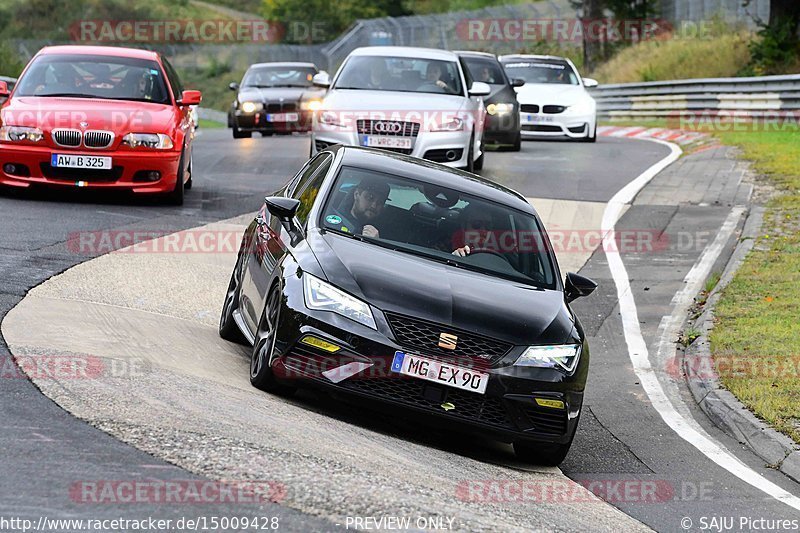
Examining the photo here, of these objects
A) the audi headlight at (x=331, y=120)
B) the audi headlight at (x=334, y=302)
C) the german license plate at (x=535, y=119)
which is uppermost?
the audi headlight at (x=334, y=302)

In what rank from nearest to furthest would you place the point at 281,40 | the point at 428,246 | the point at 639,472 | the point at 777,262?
the point at 639,472 < the point at 428,246 < the point at 777,262 < the point at 281,40

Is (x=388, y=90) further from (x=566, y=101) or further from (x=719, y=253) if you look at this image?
(x=566, y=101)

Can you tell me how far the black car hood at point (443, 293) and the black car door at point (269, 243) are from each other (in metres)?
0.40

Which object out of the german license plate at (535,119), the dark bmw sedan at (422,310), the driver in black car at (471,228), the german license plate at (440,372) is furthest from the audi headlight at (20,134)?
the german license plate at (535,119)

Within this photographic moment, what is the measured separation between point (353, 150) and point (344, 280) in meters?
2.06

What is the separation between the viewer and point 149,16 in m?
90.8

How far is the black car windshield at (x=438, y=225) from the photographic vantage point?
8.23 meters

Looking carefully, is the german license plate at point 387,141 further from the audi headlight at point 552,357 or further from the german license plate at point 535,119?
the german license plate at point 535,119

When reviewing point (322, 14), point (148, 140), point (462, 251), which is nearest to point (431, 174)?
point (462, 251)

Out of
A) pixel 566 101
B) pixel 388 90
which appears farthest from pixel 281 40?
pixel 388 90

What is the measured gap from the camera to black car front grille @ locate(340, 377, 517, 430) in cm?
710

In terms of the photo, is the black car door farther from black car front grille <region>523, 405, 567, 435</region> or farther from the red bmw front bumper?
the red bmw front bumper

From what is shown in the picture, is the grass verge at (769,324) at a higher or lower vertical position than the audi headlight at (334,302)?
lower

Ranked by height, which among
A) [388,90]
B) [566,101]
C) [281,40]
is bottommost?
[281,40]
